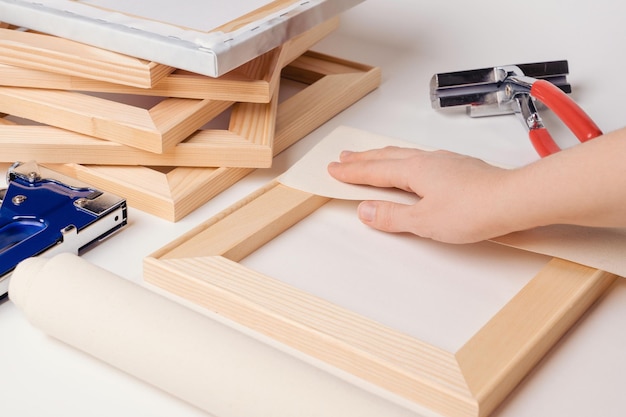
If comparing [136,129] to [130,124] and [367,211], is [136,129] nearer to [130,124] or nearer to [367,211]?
[130,124]

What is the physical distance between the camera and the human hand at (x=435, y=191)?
103 cm

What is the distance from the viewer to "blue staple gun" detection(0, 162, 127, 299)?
104 centimetres

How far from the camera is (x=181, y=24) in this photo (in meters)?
1.23

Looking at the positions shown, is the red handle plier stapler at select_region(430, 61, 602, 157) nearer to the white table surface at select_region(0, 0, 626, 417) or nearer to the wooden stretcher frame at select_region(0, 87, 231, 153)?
the white table surface at select_region(0, 0, 626, 417)

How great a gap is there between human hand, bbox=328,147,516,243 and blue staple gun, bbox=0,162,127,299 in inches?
12.3

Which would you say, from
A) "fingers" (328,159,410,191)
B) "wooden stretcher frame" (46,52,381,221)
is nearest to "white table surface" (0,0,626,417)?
"wooden stretcher frame" (46,52,381,221)

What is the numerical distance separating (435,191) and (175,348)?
1.26ft

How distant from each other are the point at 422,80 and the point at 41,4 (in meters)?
0.67

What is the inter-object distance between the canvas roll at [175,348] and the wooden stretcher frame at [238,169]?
0.22 m

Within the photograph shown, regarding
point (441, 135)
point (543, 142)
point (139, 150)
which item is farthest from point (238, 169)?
point (543, 142)

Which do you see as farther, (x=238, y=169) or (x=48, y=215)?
(x=238, y=169)

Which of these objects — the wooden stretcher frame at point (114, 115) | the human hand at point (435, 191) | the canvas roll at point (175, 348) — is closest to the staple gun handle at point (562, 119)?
the human hand at point (435, 191)

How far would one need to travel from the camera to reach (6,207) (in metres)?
1.09

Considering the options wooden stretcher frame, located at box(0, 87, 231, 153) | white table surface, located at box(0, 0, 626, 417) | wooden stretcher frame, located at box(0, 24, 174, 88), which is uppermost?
wooden stretcher frame, located at box(0, 24, 174, 88)
